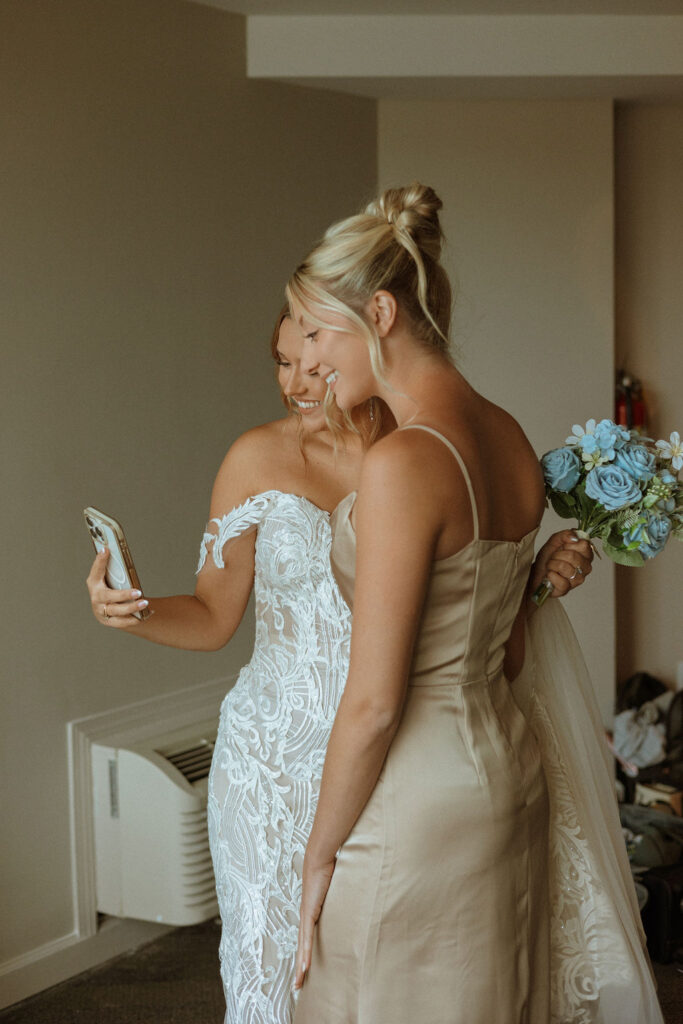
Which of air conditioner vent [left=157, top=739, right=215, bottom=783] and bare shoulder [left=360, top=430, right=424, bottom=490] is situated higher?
bare shoulder [left=360, top=430, right=424, bottom=490]

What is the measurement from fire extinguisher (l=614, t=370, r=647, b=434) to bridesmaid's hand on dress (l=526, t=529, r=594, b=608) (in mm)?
2708

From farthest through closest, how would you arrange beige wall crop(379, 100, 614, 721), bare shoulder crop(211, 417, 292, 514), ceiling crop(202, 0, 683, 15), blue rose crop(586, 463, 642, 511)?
beige wall crop(379, 100, 614, 721) → ceiling crop(202, 0, 683, 15) → bare shoulder crop(211, 417, 292, 514) → blue rose crop(586, 463, 642, 511)

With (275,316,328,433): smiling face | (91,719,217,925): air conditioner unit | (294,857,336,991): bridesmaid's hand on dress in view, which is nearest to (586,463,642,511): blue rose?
(275,316,328,433): smiling face

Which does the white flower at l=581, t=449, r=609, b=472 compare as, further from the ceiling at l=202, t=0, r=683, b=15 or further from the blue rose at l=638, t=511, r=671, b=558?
the ceiling at l=202, t=0, r=683, b=15

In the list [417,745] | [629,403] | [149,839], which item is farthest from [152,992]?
[629,403]

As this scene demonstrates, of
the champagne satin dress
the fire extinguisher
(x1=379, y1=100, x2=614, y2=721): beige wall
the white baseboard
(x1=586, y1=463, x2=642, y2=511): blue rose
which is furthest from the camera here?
the fire extinguisher

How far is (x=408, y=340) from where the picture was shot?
5.11 feet

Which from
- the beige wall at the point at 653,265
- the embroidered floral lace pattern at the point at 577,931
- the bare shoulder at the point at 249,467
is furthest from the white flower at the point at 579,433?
the beige wall at the point at 653,265

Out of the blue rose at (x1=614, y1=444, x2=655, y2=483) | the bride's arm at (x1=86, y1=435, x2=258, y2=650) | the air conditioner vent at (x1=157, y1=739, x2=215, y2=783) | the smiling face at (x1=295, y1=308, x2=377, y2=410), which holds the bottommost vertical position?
the air conditioner vent at (x1=157, y1=739, x2=215, y2=783)

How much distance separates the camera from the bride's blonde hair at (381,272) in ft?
5.00

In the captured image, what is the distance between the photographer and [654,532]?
1944 millimetres

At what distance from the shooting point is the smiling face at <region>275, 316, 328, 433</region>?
208 cm

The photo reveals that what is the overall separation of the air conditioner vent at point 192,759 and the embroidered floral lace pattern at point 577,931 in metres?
1.77

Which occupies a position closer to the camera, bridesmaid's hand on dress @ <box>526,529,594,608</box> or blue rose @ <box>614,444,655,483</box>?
blue rose @ <box>614,444,655,483</box>
